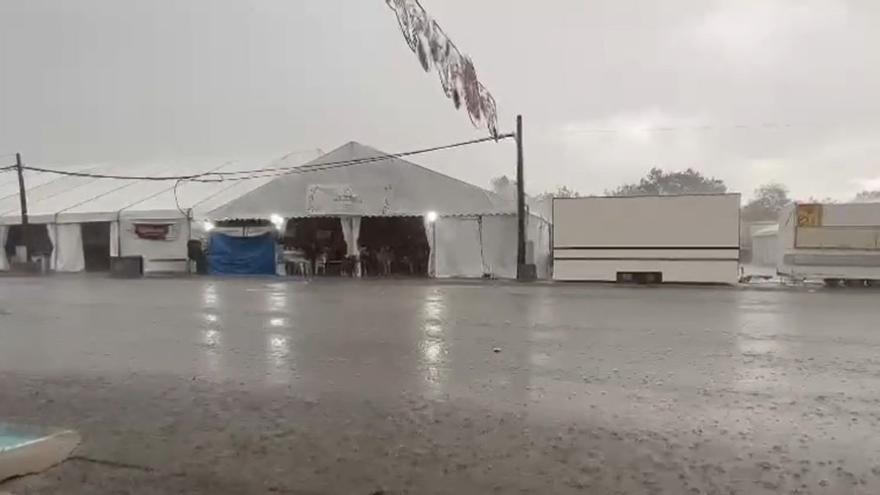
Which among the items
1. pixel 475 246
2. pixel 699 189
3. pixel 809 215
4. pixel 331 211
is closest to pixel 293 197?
pixel 331 211

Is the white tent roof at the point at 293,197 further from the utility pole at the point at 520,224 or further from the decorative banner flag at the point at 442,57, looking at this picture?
the decorative banner flag at the point at 442,57

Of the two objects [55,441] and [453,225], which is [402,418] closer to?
[55,441]

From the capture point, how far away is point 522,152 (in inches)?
1073

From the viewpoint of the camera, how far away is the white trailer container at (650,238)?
23.5m

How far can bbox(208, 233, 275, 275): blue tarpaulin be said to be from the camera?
2938 cm

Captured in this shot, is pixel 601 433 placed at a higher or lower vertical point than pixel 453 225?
lower

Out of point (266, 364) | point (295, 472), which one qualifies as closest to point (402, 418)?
point (295, 472)

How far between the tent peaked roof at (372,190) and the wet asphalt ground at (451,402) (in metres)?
13.8

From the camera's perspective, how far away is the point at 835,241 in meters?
22.8

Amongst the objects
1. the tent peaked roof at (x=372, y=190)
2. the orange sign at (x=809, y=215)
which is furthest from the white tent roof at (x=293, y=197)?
the orange sign at (x=809, y=215)

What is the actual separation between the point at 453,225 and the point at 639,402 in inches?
832

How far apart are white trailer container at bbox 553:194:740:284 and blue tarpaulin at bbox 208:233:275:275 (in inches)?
462

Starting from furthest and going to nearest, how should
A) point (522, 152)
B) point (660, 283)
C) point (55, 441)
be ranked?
1. point (522, 152)
2. point (660, 283)
3. point (55, 441)

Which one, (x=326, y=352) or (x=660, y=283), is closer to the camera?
(x=326, y=352)
